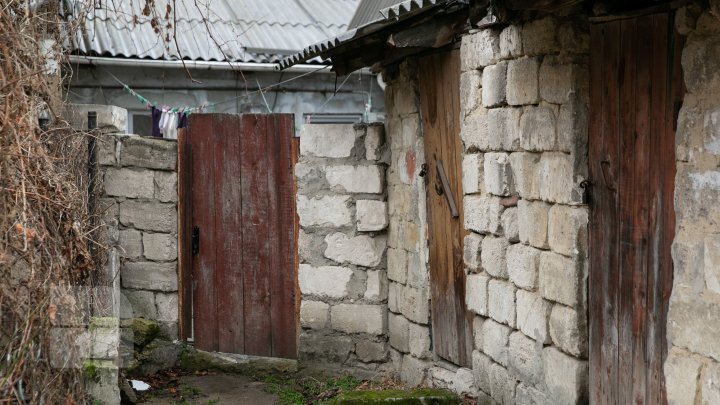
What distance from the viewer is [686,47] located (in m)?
3.54

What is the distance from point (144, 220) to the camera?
24.5 ft

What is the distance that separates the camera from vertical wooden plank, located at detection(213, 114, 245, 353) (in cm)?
742

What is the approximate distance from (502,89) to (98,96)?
7.03 metres

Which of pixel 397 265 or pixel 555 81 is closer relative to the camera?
pixel 555 81

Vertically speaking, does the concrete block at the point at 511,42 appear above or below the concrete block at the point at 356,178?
above

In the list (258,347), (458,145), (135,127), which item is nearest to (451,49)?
(458,145)

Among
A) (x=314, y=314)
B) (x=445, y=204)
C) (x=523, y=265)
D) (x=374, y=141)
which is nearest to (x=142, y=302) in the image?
(x=314, y=314)

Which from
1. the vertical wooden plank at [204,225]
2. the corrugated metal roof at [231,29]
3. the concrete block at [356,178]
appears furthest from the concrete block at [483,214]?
the corrugated metal roof at [231,29]

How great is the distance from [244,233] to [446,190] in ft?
6.85

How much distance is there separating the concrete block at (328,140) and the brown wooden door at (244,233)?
22cm

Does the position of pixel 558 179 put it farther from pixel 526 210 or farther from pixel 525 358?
pixel 525 358

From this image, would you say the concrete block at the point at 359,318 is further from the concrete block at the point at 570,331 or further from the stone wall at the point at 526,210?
the concrete block at the point at 570,331

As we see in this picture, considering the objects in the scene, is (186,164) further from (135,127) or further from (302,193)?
(135,127)

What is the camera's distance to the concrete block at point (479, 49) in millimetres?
5070
